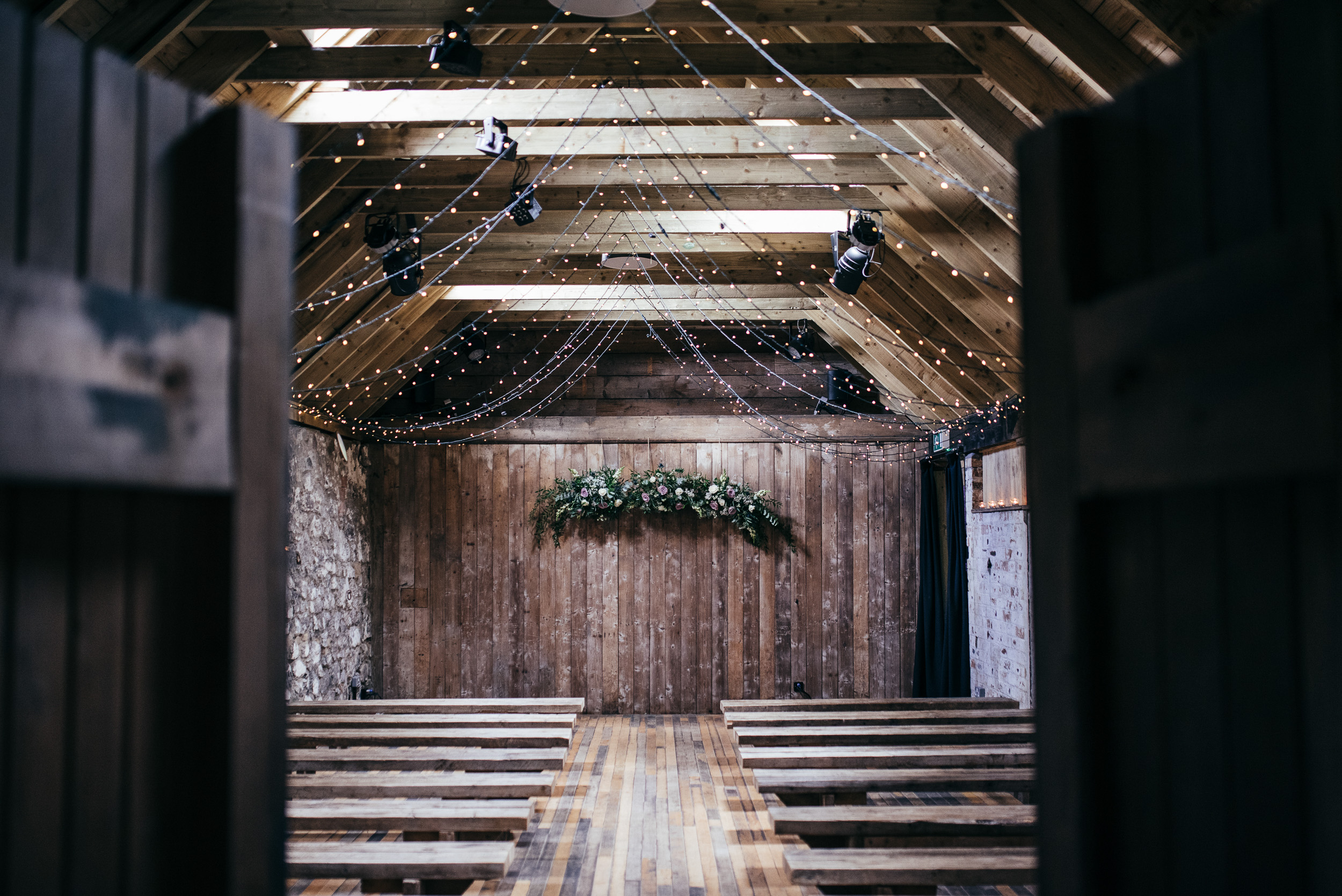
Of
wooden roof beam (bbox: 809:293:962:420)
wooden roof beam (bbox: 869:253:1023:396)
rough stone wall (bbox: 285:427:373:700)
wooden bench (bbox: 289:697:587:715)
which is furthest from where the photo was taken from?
wooden roof beam (bbox: 809:293:962:420)

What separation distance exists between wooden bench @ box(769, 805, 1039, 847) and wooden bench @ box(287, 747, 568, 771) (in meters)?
1.27

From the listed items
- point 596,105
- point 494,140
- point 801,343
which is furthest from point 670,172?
point 801,343

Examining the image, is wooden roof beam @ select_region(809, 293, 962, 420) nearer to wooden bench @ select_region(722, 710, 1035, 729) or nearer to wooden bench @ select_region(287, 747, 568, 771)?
wooden bench @ select_region(722, 710, 1035, 729)

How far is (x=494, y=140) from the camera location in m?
4.02

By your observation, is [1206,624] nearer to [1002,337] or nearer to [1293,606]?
[1293,606]

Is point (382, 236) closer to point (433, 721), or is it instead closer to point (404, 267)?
point (404, 267)

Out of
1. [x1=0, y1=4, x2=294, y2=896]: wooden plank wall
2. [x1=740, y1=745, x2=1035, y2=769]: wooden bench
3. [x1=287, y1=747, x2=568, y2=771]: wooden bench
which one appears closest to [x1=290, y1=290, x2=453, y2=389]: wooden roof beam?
[x1=287, y1=747, x2=568, y2=771]: wooden bench

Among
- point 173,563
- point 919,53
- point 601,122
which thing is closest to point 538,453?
point 601,122

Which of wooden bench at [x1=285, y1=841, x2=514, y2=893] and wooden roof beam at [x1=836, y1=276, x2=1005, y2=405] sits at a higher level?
wooden roof beam at [x1=836, y1=276, x2=1005, y2=405]

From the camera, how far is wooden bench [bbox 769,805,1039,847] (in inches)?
134

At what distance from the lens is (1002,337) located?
5406 mm

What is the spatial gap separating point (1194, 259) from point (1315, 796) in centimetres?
68

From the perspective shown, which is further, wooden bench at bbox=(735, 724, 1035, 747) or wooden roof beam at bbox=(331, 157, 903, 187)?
wooden roof beam at bbox=(331, 157, 903, 187)

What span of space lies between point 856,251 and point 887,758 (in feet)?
8.66
